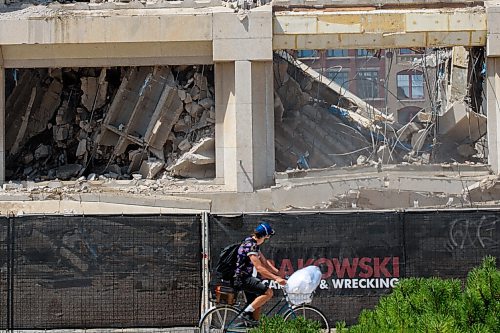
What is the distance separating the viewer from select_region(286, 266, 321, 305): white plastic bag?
9.86m

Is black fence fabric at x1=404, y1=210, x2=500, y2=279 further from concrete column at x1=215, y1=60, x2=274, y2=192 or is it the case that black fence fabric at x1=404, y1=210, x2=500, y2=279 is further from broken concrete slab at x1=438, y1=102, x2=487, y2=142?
broken concrete slab at x1=438, y1=102, x2=487, y2=142

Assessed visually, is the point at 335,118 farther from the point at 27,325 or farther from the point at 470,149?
the point at 27,325

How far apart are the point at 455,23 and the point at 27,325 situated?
1398cm

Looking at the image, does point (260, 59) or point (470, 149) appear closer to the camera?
point (260, 59)

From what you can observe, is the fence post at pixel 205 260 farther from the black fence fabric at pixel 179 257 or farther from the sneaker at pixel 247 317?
the sneaker at pixel 247 317

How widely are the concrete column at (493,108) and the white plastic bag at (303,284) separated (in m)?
Answer: 12.7

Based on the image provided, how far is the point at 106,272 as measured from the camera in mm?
11484

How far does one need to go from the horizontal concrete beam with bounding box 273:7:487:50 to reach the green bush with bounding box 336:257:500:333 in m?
14.7

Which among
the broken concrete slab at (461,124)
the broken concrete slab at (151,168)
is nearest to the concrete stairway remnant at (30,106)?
the broken concrete slab at (151,168)

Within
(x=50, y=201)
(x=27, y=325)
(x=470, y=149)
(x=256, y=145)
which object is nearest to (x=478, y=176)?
(x=470, y=149)

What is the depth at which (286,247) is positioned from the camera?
11609 millimetres

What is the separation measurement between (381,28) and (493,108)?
351 centimetres

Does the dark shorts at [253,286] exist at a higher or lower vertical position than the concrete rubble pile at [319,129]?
lower

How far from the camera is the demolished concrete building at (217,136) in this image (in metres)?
20.8
